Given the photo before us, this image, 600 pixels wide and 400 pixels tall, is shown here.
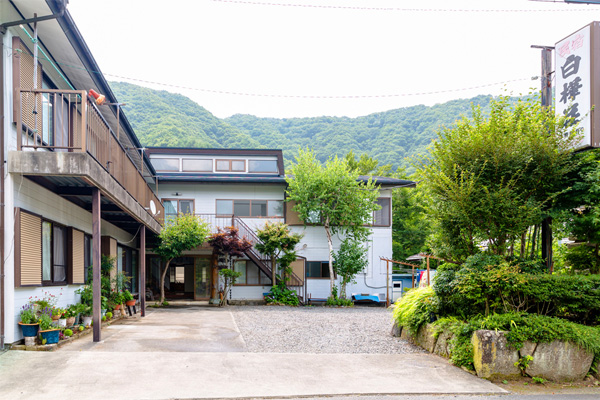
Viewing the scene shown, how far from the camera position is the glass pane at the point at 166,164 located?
80.5 ft

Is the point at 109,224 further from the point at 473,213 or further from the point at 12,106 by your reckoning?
the point at 473,213

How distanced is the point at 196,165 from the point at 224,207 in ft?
9.90

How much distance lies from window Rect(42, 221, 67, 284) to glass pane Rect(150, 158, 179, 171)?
45.8ft

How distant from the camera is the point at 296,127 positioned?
59719 mm

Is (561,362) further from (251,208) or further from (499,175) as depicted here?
(251,208)

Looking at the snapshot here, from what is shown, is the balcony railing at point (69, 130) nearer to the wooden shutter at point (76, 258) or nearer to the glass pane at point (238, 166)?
the wooden shutter at point (76, 258)

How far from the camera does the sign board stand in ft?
26.2

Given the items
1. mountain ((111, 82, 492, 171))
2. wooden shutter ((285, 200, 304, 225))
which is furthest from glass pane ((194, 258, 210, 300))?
mountain ((111, 82, 492, 171))

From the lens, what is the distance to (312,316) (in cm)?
1631

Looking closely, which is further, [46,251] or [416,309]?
[416,309]

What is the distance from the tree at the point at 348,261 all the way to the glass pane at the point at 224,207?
5.30m

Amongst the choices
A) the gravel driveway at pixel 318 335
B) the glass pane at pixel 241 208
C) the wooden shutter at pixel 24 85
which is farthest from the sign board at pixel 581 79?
the glass pane at pixel 241 208

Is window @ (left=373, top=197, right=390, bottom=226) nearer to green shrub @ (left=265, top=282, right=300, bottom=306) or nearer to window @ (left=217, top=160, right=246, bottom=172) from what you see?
green shrub @ (left=265, top=282, right=300, bottom=306)

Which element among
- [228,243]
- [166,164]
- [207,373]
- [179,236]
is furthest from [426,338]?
[166,164]
